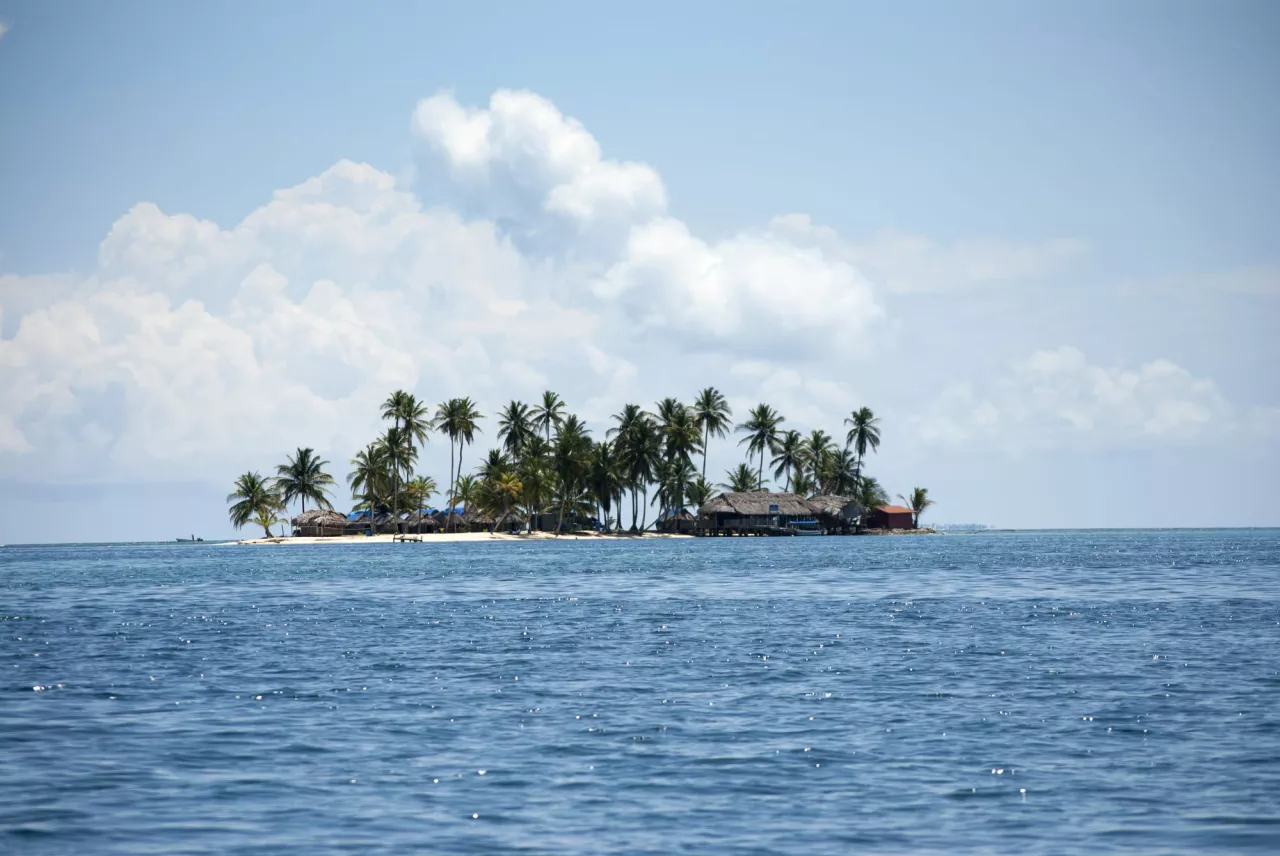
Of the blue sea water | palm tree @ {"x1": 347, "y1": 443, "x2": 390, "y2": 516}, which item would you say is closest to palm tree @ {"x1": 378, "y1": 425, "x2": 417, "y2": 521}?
palm tree @ {"x1": 347, "y1": 443, "x2": 390, "y2": 516}

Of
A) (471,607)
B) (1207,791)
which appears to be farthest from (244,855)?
(471,607)

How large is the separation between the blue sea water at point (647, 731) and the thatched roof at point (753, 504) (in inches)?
4231

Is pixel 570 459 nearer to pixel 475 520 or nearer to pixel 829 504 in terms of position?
pixel 475 520

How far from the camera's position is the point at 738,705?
67.7ft

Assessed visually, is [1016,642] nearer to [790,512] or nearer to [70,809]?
[70,809]

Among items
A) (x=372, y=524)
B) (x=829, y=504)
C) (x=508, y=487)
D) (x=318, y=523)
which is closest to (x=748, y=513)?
(x=829, y=504)

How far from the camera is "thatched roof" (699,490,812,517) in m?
148

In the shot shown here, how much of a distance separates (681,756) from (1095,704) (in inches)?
330

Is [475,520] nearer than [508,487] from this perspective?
No

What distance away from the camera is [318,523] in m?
141

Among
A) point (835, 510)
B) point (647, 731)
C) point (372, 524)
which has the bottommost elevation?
point (647, 731)

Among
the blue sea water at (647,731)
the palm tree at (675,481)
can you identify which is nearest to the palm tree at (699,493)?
the palm tree at (675,481)

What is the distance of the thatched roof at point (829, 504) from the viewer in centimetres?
15800

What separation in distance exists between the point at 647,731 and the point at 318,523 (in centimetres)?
12877
